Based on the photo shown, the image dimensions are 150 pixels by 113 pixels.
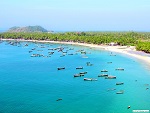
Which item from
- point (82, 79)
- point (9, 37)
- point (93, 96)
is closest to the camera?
point (93, 96)

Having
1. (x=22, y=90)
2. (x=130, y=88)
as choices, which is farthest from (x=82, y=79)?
(x=22, y=90)

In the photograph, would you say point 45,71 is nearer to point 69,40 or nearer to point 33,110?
point 33,110

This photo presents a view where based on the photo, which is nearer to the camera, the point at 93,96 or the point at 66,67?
the point at 93,96

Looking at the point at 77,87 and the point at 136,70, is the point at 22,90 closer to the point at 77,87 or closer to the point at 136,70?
the point at 77,87

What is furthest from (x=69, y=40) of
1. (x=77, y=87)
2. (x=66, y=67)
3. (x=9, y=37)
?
(x=77, y=87)

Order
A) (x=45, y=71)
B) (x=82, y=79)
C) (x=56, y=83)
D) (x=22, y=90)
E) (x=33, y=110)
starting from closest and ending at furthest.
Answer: (x=33, y=110) → (x=22, y=90) → (x=56, y=83) → (x=82, y=79) → (x=45, y=71)

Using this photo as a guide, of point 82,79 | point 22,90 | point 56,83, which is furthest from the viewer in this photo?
point 82,79

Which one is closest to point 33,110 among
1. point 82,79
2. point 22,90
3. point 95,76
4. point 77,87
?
point 22,90

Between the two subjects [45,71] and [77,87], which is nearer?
[77,87]

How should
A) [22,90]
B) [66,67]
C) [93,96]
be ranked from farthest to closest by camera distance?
[66,67]
[22,90]
[93,96]
